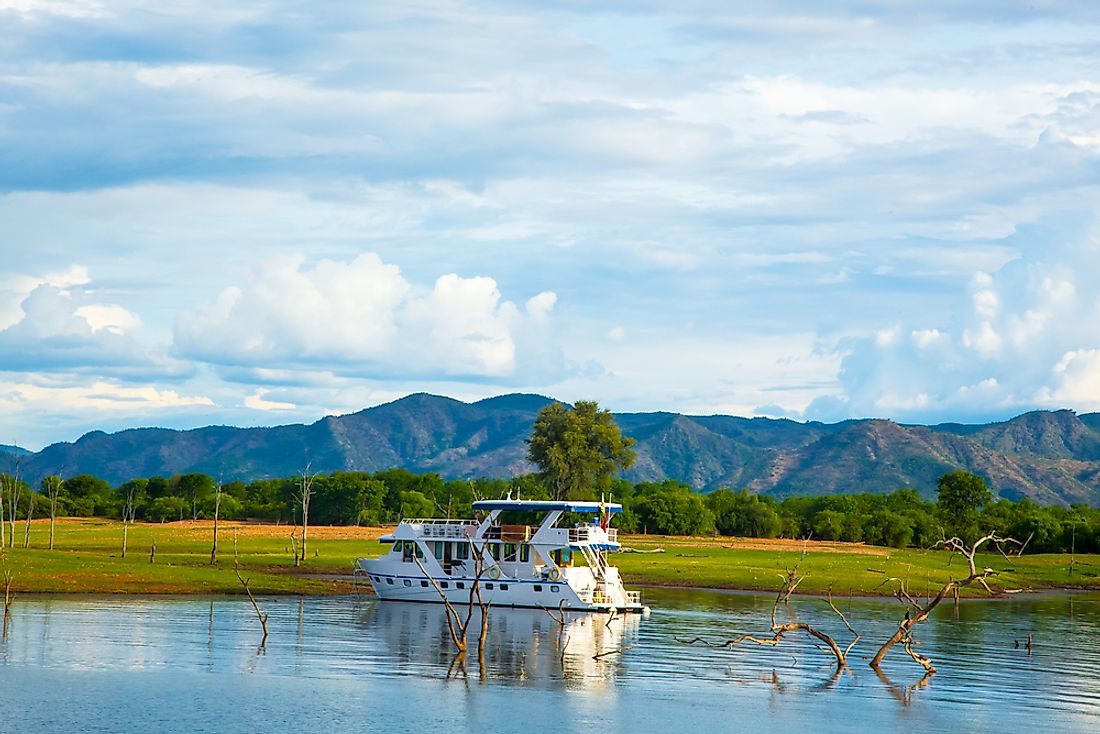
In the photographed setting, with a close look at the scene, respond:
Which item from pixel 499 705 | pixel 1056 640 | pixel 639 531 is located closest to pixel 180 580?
pixel 499 705

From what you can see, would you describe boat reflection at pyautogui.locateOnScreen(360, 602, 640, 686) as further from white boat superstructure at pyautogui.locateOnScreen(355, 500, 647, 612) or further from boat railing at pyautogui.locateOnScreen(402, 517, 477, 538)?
boat railing at pyautogui.locateOnScreen(402, 517, 477, 538)

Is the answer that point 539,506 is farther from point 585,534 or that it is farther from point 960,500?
point 960,500

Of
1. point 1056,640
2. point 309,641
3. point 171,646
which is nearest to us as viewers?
point 171,646

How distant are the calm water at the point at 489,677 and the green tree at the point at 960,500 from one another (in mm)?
89984

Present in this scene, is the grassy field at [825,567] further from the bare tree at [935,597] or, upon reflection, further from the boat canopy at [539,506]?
the bare tree at [935,597]

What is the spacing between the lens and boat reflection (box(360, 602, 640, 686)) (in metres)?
59.2

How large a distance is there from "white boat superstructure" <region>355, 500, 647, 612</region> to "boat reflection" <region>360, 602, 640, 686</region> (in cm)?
122

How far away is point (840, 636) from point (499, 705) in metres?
30.0

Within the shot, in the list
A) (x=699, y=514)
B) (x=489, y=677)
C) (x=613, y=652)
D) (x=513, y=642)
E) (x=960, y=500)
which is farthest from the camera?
(x=699, y=514)

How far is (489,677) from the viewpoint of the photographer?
56.7 metres

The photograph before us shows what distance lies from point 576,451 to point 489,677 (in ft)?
344

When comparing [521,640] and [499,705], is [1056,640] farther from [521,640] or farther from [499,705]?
[499,705]

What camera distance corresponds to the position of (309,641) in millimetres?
→ 65438

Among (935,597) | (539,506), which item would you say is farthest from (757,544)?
(935,597)
